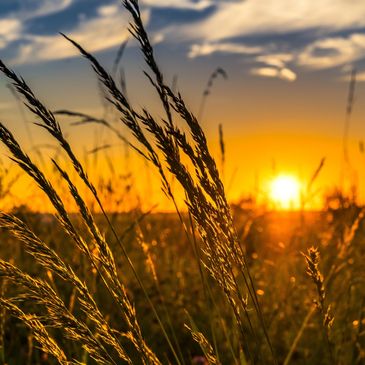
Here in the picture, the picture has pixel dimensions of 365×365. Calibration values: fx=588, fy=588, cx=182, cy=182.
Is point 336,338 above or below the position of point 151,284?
below

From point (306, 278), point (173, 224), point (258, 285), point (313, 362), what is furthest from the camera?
point (173, 224)

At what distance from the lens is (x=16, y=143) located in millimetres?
1234

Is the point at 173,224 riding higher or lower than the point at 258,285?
higher

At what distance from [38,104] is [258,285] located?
382cm

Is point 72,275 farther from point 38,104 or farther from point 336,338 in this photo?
point 336,338

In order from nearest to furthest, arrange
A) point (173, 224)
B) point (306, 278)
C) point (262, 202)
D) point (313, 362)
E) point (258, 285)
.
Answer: point (313, 362) < point (306, 278) < point (258, 285) < point (262, 202) < point (173, 224)

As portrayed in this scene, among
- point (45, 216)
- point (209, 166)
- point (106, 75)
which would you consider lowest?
point (209, 166)

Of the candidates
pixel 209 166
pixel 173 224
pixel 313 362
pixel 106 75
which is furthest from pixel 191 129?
pixel 173 224

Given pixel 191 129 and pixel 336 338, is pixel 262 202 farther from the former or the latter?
pixel 191 129

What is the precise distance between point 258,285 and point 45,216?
7.64 ft

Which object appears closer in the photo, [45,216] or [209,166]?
[209,166]

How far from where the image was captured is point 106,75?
4.27 feet

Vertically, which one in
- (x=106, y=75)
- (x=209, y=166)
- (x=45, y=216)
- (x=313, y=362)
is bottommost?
(x=313, y=362)

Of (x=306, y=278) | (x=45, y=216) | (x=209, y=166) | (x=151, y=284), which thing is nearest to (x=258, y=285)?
(x=306, y=278)
